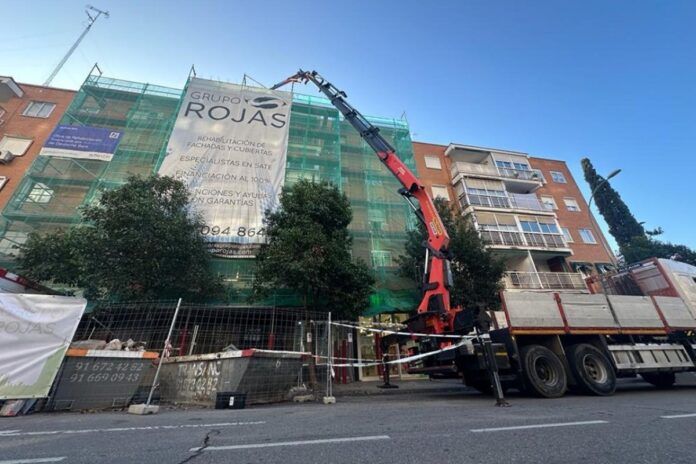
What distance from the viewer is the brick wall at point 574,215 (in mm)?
21697

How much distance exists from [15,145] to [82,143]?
734cm

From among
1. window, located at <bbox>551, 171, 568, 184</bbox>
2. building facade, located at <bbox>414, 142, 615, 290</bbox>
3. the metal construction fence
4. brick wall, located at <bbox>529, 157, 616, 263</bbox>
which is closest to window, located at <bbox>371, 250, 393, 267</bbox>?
building facade, located at <bbox>414, 142, 615, 290</bbox>

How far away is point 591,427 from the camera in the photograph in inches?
132

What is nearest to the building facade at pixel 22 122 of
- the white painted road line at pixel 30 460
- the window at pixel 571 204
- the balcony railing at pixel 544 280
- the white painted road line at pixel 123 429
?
the white painted road line at pixel 123 429

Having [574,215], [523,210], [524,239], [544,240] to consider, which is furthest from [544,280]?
[574,215]

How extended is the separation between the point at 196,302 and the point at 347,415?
8648 mm

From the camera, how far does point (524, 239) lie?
59.9ft

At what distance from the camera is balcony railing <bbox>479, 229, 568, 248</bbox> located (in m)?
17.8

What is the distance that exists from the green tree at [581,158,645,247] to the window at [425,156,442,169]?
854 inches

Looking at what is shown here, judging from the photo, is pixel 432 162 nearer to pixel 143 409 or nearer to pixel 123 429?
pixel 143 409

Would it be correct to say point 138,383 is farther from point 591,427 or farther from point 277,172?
point 277,172

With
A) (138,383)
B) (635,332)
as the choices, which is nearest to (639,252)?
(635,332)

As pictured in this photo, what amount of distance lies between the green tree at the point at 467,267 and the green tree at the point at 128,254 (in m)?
8.62

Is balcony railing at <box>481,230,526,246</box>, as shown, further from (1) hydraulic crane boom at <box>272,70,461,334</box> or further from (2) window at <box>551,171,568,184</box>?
(2) window at <box>551,171,568,184</box>
